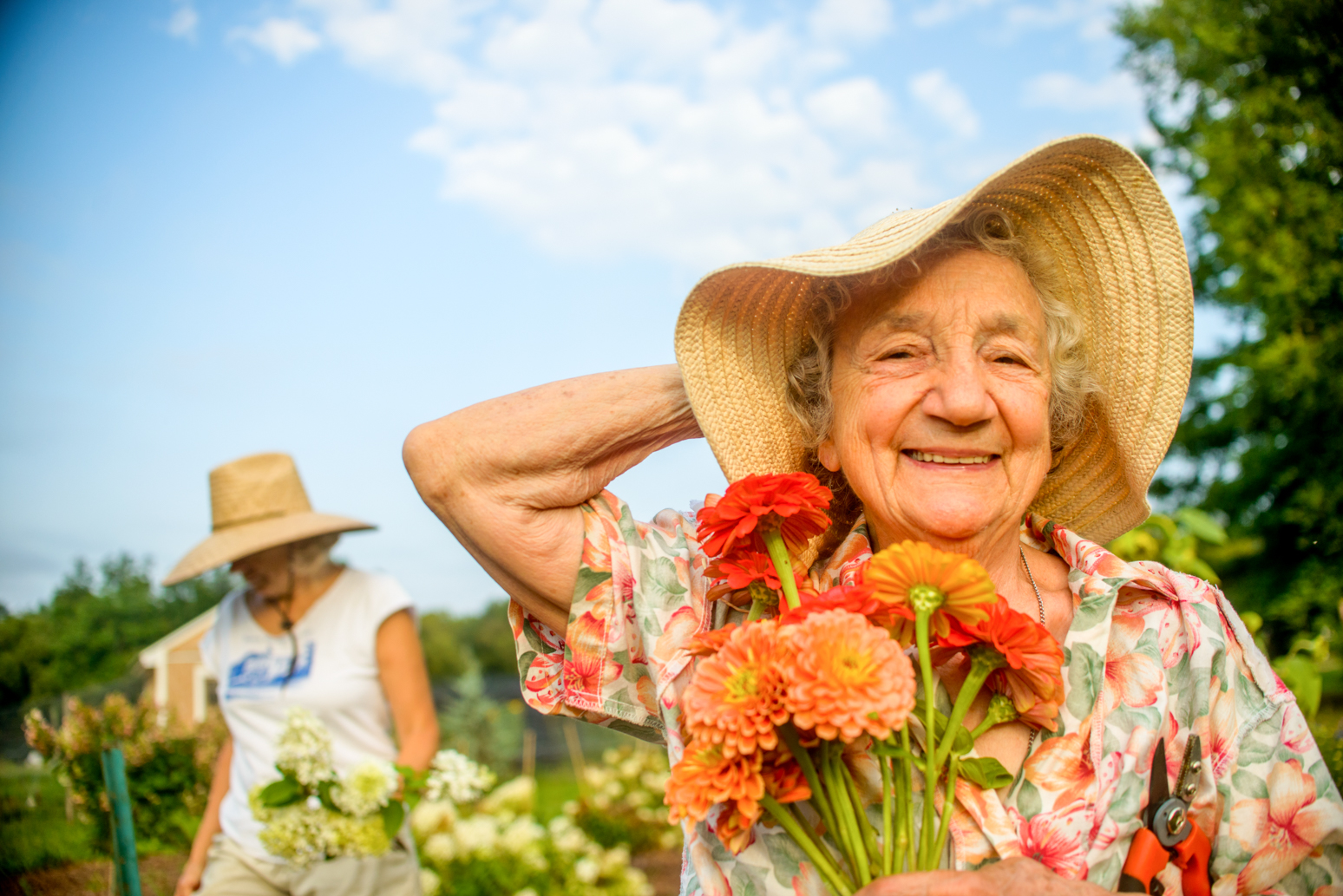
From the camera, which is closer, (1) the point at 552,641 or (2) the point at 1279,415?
(1) the point at 552,641

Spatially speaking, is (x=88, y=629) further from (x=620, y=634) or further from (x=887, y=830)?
(x=887, y=830)

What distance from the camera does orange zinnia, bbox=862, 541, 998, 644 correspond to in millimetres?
1149

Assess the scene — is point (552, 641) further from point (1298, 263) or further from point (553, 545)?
point (1298, 263)

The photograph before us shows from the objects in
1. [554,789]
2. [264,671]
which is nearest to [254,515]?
[264,671]

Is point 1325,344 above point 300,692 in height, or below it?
above

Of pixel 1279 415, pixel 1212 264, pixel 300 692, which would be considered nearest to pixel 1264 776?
pixel 300 692

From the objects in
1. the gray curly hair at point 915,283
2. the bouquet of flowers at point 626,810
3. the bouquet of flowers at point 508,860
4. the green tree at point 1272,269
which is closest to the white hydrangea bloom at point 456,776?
the bouquet of flowers at point 508,860

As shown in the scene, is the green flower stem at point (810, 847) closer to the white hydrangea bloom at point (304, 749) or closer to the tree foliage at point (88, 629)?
the white hydrangea bloom at point (304, 749)

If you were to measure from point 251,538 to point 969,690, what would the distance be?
322 centimetres

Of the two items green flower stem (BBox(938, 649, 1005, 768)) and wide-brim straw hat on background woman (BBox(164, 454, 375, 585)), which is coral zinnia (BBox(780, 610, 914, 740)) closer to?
green flower stem (BBox(938, 649, 1005, 768))

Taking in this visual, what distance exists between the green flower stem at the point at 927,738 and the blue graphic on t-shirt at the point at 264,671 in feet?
9.14

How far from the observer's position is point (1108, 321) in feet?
6.00

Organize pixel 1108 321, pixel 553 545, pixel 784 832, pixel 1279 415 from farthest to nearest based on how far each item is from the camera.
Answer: pixel 1279 415 → pixel 1108 321 → pixel 553 545 → pixel 784 832

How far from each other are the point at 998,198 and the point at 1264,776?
1136 mm
